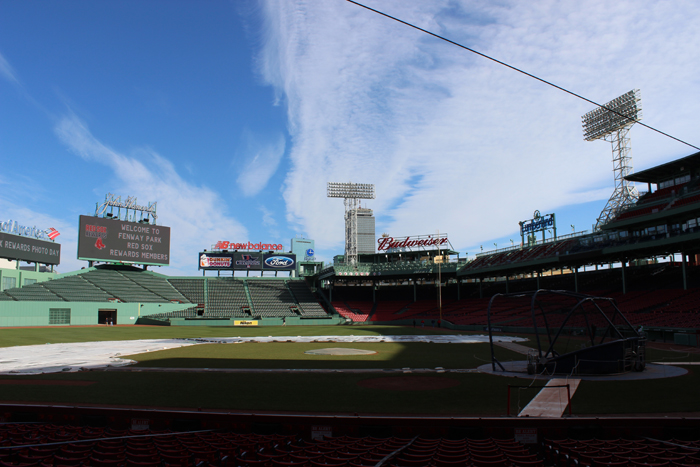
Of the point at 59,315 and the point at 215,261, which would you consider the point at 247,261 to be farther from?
the point at 59,315

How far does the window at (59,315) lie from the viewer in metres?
61.2

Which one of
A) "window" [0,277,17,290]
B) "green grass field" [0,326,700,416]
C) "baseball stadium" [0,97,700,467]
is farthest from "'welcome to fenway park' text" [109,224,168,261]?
"green grass field" [0,326,700,416]

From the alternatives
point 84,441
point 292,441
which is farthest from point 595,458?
point 84,441

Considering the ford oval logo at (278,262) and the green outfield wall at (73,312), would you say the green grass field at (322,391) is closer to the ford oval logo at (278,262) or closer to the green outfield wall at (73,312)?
the green outfield wall at (73,312)

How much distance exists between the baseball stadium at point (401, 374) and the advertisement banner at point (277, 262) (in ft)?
56.9

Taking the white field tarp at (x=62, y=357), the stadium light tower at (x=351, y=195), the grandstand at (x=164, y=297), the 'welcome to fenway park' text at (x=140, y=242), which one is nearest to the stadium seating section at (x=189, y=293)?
the grandstand at (x=164, y=297)

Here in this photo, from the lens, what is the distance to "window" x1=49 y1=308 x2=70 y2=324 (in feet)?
201

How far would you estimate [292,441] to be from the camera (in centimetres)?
946

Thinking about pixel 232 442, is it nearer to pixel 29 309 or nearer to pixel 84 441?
pixel 84 441

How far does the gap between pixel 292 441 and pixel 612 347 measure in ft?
48.4

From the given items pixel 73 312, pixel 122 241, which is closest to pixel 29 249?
pixel 122 241

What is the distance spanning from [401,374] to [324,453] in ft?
42.3

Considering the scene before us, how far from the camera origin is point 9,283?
63875mm

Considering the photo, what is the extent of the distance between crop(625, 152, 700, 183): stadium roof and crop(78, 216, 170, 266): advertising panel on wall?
73.6 metres
